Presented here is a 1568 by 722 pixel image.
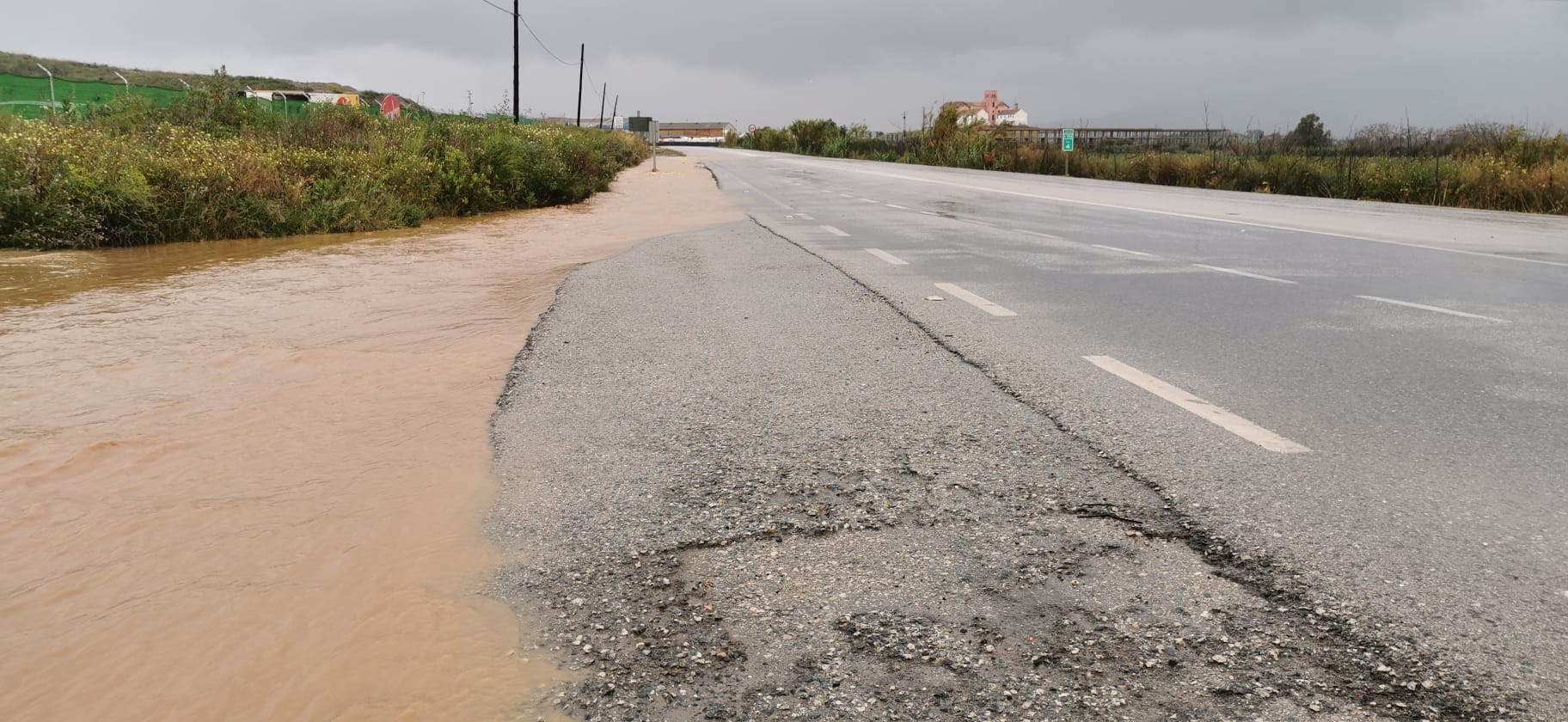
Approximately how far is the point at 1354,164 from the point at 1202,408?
21993mm

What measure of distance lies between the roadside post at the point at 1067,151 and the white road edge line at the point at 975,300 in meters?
24.8

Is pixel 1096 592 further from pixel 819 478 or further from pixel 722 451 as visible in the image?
pixel 722 451

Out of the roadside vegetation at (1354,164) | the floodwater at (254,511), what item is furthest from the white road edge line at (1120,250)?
the roadside vegetation at (1354,164)

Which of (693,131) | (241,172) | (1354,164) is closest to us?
(241,172)

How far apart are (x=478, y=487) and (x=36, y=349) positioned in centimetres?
420

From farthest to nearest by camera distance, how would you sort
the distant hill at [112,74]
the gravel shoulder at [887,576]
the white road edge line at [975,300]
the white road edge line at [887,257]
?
1. the distant hill at [112,74]
2. the white road edge line at [887,257]
3. the white road edge line at [975,300]
4. the gravel shoulder at [887,576]

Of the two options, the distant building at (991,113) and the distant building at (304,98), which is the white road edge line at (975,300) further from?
the distant building at (991,113)

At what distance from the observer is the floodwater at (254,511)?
2254 mm

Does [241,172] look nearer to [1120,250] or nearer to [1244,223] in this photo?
[1120,250]

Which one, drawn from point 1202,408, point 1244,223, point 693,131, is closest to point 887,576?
point 1202,408

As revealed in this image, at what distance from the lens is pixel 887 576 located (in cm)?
259

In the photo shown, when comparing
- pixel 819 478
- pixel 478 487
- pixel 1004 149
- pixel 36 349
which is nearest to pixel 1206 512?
pixel 819 478

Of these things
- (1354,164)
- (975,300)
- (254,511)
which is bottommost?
(254,511)

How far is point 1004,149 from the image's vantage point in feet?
124
